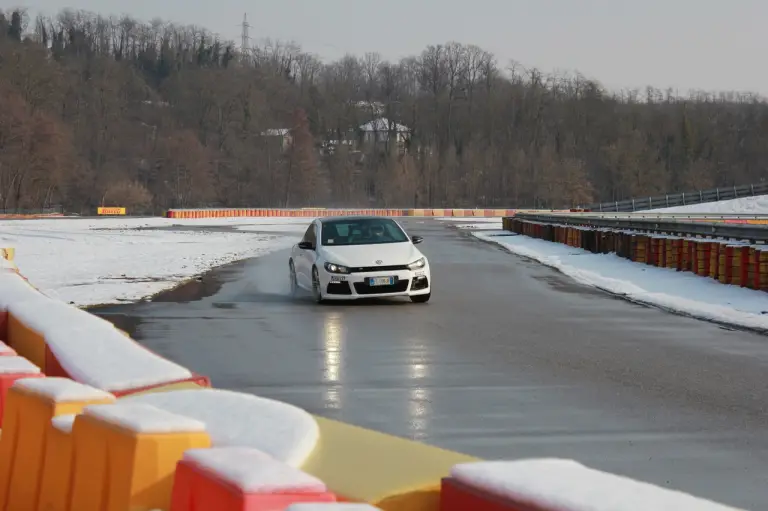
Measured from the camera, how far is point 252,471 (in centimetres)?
383

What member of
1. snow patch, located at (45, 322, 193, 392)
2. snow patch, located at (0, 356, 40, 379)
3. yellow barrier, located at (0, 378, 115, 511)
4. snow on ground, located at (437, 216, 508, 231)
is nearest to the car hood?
snow patch, located at (45, 322, 193, 392)

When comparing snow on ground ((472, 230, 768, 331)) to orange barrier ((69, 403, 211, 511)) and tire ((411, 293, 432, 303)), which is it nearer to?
tire ((411, 293, 432, 303))

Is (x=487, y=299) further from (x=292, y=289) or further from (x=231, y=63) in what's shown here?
(x=231, y=63)

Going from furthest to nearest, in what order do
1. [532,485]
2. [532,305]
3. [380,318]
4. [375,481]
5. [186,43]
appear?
[186,43], [532,305], [380,318], [375,481], [532,485]

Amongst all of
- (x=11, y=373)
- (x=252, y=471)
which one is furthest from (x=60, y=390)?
(x=252, y=471)

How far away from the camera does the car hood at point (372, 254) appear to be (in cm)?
1911

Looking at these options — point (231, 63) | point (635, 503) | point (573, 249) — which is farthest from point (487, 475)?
point (231, 63)

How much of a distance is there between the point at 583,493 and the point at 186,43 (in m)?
196

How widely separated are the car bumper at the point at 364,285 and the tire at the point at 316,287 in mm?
121

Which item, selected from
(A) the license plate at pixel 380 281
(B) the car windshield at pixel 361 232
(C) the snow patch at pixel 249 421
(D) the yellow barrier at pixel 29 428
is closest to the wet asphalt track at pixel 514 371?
(A) the license plate at pixel 380 281

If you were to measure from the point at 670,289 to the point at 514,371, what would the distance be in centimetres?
1189

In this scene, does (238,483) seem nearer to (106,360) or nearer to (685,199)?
(106,360)

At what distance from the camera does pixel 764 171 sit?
584 feet

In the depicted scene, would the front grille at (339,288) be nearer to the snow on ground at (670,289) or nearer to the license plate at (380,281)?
the license plate at (380,281)
